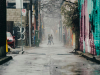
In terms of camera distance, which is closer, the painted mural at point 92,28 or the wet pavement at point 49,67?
the wet pavement at point 49,67

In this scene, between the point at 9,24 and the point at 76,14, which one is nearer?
the point at 76,14

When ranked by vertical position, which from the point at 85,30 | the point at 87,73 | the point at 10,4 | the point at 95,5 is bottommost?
the point at 87,73

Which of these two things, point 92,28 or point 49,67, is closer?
point 49,67

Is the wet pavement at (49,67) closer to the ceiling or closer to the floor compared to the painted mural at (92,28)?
closer to the floor

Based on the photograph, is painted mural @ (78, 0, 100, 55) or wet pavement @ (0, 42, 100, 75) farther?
painted mural @ (78, 0, 100, 55)

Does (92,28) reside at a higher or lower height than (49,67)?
higher

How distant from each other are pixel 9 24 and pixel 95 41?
1975 centimetres

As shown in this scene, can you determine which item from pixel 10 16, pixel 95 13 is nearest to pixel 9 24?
pixel 10 16

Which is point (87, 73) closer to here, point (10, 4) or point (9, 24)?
point (9, 24)

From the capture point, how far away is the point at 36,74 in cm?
970

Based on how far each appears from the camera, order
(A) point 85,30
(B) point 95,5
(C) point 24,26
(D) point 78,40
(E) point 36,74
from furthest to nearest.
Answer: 1. (C) point 24,26
2. (D) point 78,40
3. (A) point 85,30
4. (B) point 95,5
5. (E) point 36,74

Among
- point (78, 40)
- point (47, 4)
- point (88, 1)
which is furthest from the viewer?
point (47, 4)

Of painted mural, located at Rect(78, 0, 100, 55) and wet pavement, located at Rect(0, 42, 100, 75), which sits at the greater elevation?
painted mural, located at Rect(78, 0, 100, 55)

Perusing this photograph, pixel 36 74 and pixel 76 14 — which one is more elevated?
pixel 76 14
